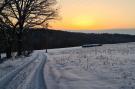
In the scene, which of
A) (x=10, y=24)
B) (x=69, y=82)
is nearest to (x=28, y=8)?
(x=10, y=24)

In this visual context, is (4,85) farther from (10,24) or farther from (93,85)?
(10,24)

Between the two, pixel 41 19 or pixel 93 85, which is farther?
pixel 41 19

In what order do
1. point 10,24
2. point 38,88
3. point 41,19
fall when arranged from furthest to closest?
point 41,19 < point 10,24 < point 38,88

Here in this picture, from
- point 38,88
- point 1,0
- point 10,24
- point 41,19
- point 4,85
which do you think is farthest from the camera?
point 41,19

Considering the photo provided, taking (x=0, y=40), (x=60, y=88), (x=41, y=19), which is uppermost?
(x=41, y=19)

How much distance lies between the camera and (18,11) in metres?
43.4

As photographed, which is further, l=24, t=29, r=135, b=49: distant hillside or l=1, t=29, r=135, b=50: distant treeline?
l=24, t=29, r=135, b=49: distant hillside

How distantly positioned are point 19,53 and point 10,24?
6.39 m

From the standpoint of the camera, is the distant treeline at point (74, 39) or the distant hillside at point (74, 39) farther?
the distant hillside at point (74, 39)

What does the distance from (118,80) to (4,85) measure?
16.2ft

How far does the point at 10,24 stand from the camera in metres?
41.0

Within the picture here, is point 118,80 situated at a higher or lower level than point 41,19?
lower

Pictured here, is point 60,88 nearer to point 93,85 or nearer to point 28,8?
point 93,85

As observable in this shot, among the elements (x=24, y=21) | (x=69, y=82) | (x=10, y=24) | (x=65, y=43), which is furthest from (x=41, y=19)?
(x=65, y=43)
